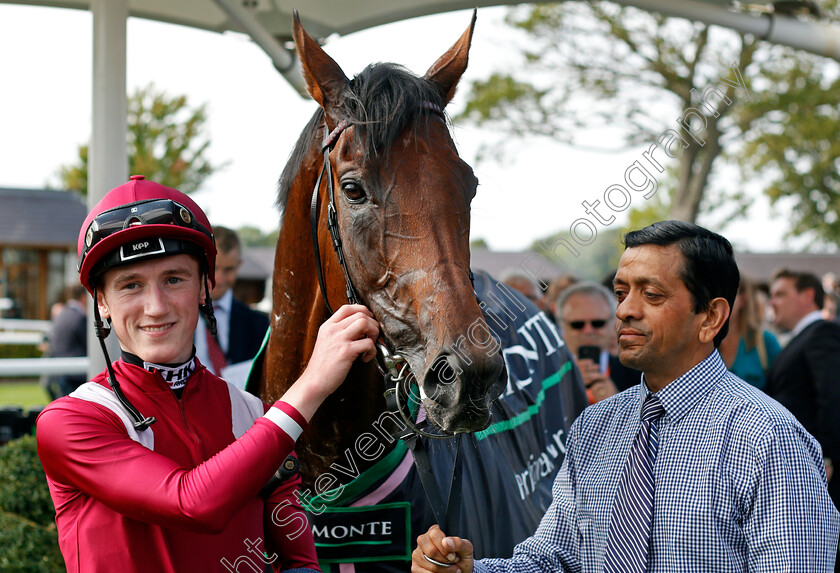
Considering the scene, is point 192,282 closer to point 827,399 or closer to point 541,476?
point 541,476

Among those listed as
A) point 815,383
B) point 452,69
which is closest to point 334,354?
point 452,69

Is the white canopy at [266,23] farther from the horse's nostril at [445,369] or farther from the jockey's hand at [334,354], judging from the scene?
the horse's nostril at [445,369]

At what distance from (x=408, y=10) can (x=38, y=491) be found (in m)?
3.12

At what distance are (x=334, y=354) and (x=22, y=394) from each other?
54.8ft

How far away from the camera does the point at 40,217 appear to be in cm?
2808

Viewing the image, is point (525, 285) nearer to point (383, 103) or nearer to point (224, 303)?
point (224, 303)

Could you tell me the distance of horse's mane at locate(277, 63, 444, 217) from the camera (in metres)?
1.75

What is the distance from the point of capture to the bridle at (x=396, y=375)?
5.67 ft

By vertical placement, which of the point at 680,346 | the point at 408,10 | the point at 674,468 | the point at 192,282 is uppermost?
the point at 408,10

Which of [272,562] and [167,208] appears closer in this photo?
[167,208]

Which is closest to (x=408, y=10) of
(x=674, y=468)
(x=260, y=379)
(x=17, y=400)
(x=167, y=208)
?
(x=260, y=379)

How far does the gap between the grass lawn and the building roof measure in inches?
301

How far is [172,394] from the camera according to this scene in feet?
4.95

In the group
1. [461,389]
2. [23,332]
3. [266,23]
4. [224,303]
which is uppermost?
[266,23]
